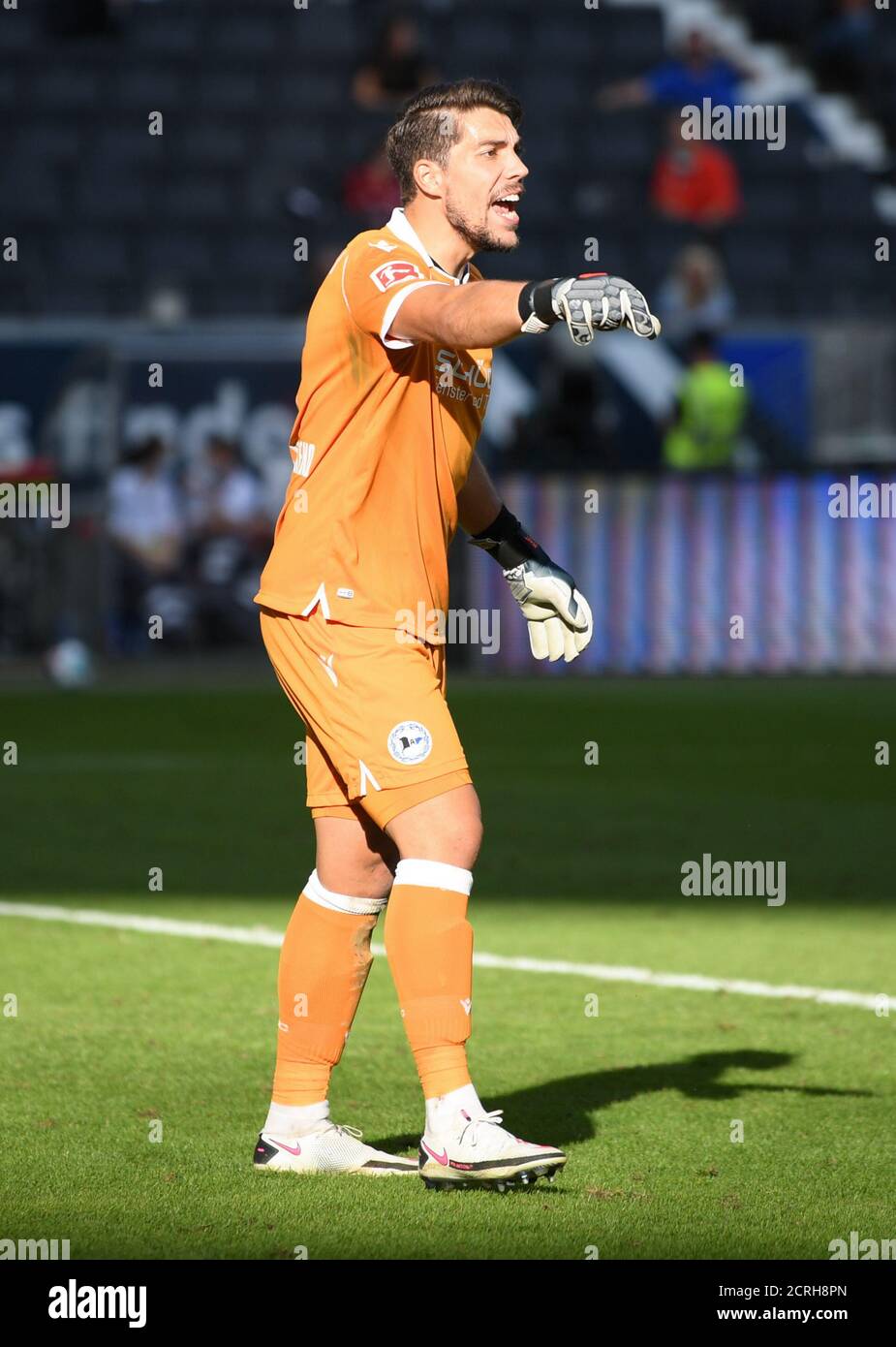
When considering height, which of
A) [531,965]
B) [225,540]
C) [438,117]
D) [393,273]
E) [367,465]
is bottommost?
[531,965]

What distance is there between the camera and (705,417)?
19.3 meters

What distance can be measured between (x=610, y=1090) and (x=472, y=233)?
2066mm

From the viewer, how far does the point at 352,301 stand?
4543 mm

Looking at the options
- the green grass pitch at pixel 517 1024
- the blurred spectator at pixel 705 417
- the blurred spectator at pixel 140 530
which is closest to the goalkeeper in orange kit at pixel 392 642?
the green grass pitch at pixel 517 1024

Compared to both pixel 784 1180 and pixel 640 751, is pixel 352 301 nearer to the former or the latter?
pixel 784 1180

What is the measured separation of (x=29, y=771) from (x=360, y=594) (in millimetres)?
8398

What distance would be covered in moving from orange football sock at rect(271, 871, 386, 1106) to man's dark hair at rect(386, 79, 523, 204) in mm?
1433

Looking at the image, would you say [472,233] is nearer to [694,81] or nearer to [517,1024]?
[517,1024]

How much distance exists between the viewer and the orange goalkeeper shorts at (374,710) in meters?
4.53

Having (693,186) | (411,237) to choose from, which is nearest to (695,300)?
(693,186)

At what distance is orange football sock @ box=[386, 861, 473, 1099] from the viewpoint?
4555 mm

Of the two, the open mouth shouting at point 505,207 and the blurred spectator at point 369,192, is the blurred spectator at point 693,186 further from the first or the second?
the open mouth shouting at point 505,207
